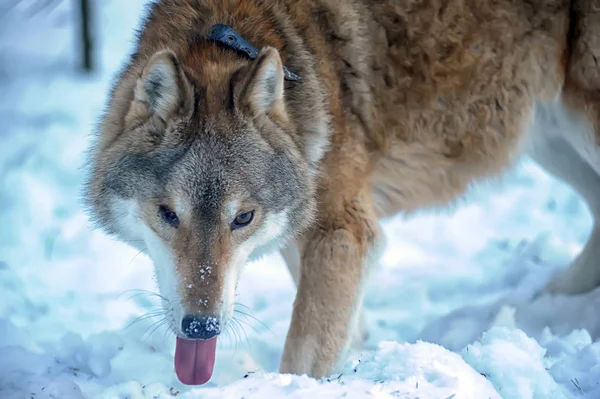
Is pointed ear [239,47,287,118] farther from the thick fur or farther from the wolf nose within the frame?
the wolf nose

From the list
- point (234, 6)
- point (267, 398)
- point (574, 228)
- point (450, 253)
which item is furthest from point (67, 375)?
point (574, 228)

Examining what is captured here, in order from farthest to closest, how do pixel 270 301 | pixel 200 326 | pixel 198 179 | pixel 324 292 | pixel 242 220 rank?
pixel 270 301 → pixel 324 292 → pixel 242 220 → pixel 198 179 → pixel 200 326

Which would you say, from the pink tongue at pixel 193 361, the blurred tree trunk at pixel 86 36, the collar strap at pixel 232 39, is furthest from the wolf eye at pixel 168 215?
the blurred tree trunk at pixel 86 36

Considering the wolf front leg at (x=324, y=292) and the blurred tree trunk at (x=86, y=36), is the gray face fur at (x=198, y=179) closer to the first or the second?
the wolf front leg at (x=324, y=292)

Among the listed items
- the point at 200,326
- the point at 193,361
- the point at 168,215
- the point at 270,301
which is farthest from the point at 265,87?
the point at 270,301

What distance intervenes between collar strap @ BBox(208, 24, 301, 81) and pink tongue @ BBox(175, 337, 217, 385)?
51.6 inches

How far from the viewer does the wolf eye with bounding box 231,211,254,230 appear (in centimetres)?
281

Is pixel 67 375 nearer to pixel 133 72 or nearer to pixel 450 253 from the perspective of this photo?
pixel 133 72

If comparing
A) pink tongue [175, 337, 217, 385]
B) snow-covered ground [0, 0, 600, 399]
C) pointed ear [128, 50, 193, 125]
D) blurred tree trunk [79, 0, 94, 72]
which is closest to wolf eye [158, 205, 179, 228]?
pointed ear [128, 50, 193, 125]

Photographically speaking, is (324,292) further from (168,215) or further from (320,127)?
(168,215)

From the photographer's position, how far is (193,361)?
2848 mm

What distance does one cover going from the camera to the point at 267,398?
240 centimetres

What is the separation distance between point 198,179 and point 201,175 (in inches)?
0.8

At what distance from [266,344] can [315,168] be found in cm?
138
